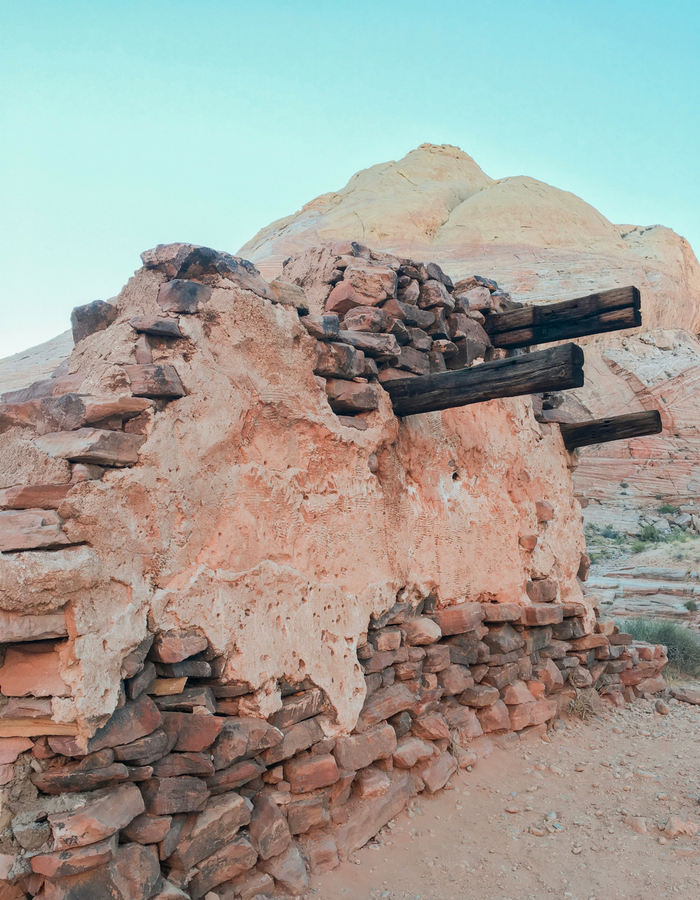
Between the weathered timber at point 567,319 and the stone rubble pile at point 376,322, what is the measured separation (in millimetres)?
199

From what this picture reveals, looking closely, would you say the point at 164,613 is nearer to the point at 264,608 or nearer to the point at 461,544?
the point at 264,608

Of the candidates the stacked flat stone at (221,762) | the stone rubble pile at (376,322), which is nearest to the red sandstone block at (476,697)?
the stacked flat stone at (221,762)

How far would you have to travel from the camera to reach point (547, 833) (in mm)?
3711

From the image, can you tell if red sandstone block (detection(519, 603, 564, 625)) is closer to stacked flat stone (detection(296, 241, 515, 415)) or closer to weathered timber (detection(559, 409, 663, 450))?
weathered timber (detection(559, 409, 663, 450))

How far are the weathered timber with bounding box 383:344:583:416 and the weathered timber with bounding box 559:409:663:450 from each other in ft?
5.54

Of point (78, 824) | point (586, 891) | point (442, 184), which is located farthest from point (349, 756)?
point (442, 184)

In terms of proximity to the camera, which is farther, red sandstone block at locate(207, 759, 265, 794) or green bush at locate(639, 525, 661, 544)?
green bush at locate(639, 525, 661, 544)

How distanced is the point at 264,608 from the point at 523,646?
96.0 inches

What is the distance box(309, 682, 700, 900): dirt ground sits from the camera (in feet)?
10.5

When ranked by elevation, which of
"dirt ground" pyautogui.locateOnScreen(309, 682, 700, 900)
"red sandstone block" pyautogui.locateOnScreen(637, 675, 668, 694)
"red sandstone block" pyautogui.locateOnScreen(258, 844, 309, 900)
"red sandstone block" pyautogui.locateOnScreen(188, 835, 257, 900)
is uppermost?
"red sandstone block" pyautogui.locateOnScreen(188, 835, 257, 900)

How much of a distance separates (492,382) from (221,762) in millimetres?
2322

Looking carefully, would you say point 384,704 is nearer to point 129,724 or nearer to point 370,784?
point 370,784

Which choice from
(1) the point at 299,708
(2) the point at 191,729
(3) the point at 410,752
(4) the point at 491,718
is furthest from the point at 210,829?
(4) the point at 491,718

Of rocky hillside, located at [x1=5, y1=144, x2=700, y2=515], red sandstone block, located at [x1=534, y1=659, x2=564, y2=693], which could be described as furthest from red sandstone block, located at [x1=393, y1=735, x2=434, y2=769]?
rocky hillside, located at [x1=5, y1=144, x2=700, y2=515]
